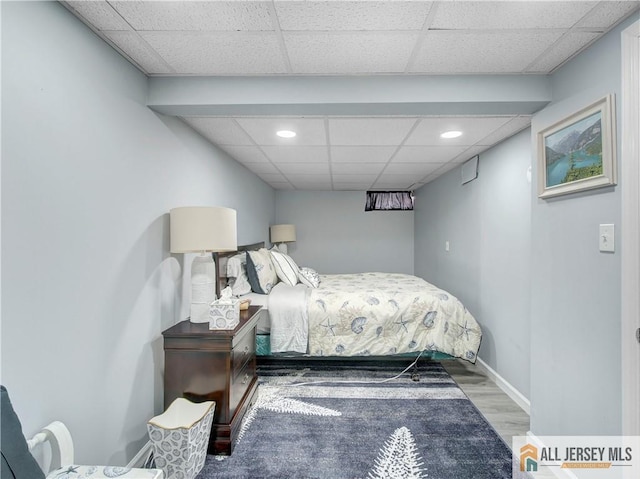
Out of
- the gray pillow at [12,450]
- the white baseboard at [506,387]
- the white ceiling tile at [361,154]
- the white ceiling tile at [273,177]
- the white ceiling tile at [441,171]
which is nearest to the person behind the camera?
the gray pillow at [12,450]

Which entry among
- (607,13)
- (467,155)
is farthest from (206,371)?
(467,155)

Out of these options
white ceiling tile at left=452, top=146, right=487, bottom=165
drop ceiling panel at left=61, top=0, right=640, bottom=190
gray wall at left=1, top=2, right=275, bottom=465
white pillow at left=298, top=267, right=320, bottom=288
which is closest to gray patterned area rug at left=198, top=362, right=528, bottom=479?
gray wall at left=1, top=2, right=275, bottom=465

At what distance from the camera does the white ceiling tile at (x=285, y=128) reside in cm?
214

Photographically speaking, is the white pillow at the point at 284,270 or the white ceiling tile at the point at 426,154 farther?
the white pillow at the point at 284,270

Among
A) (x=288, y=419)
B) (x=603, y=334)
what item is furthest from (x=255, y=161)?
(x=603, y=334)

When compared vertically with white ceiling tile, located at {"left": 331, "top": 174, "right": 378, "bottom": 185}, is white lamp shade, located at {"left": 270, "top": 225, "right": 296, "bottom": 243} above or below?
below

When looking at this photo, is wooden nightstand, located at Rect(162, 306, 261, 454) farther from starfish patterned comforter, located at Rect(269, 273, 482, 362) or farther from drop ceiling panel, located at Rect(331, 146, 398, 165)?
drop ceiling panel, located at Rect(331, 146, 398, 165)

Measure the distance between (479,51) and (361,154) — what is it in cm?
160

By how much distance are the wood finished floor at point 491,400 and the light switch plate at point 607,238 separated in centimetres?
142

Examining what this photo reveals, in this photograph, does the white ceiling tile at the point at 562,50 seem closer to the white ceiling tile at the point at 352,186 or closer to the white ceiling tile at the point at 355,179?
the white ceiling tile at the point at 355,179

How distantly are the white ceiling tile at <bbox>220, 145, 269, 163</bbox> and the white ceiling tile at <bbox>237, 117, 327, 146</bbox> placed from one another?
0.23 m

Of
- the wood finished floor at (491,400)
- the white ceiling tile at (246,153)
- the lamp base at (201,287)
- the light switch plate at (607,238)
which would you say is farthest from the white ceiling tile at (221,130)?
the wood finished floor at (491,400)

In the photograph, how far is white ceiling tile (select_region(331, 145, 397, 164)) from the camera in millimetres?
2822

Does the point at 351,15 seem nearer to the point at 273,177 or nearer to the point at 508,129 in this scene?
the point at 508,129
